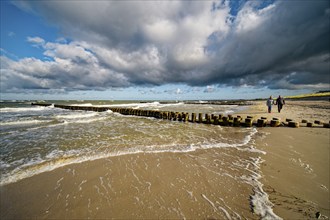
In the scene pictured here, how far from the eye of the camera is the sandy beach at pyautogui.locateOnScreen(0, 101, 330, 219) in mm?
3377

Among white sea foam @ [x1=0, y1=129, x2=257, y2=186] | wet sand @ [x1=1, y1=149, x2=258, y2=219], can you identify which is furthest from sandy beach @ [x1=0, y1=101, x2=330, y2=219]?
white sea foam @ [x1=0, y1=129, x2=257, y2=186]

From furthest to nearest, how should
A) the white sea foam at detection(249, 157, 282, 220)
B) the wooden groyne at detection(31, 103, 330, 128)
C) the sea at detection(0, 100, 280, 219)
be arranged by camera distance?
the wooden groyne at detection(31, 103, 330, 128) < the sea at detection(0, 100, 280, 219) < the white sea foam at detection(249, 157, 282, 220)

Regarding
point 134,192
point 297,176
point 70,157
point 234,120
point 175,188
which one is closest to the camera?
point 134,192

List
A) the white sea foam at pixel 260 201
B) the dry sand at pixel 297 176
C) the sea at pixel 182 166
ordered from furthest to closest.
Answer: the sea at pixel 182 166
the dry sand at pixel 297 176
the white sea foam at pixel 260 201

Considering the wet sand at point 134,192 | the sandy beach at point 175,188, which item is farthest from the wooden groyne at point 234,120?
the wet sand at point 134,192

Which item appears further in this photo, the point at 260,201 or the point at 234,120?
the point at 234,120

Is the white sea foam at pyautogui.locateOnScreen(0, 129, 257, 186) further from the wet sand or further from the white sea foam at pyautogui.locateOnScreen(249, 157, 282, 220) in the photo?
the white sea foam at pyautogui.locateOnScreen(249, 157, 282, 220)

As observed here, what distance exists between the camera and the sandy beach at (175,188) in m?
3.38

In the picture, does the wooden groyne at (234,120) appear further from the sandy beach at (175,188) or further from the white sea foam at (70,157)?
the sandy beach at (175,188)

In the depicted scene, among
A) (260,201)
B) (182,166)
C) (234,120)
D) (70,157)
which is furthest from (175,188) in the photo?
(234,120)

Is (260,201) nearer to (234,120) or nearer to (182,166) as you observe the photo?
(182,166)

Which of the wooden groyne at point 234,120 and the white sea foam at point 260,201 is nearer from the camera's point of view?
the white sea foam at point 260,201

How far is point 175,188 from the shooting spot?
423 centimetres

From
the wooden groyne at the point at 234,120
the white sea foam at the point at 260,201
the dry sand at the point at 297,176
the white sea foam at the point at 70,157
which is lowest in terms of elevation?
the white sea foam at the point at 70,157
